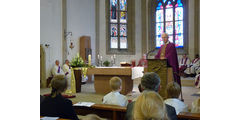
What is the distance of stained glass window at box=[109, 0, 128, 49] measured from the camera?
47.4 feet

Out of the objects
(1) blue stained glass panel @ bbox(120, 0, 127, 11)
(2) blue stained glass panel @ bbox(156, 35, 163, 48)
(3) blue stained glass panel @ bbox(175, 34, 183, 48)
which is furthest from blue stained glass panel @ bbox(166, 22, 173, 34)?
(1) blue stained glass panel @ bbox(120, 0, 127, 11)

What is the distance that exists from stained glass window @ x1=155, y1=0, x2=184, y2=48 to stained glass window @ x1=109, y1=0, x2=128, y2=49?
1.88 meters

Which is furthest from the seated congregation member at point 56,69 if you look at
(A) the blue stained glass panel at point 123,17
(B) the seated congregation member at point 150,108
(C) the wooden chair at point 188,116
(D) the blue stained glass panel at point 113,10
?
(B) the seated congregation member at point 150,108

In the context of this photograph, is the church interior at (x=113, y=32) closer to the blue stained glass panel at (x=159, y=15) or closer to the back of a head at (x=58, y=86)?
the blue stained glass panel at (x=159, y=15)

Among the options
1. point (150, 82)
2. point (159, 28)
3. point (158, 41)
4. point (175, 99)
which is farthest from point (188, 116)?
point (159, 28)

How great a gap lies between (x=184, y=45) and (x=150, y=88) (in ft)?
35.3

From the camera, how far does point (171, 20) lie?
1415 centimetres

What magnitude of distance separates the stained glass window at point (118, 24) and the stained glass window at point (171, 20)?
188 cm

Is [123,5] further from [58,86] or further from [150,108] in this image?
[150,108]

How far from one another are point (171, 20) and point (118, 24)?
3.02 meters

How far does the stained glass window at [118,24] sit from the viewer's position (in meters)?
14.5
